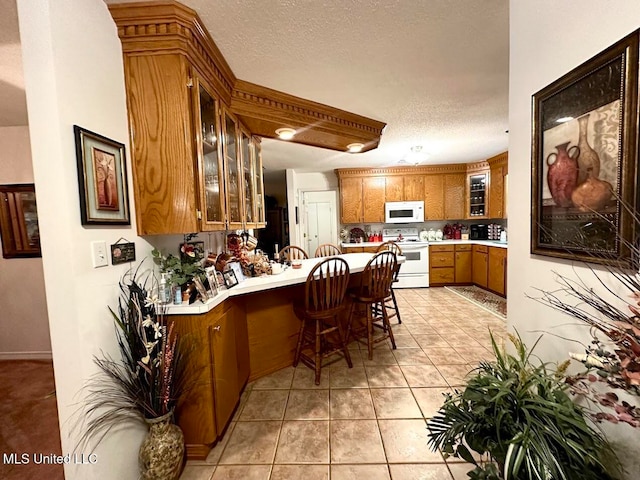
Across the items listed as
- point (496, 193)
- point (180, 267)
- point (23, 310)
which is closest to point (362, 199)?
point (496, 193)

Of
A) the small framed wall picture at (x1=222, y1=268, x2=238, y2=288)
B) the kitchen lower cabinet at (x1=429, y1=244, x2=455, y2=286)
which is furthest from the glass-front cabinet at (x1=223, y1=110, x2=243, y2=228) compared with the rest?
the kitchen lower cabinet at (x1=429, y1=244, x2=455, y2=286)

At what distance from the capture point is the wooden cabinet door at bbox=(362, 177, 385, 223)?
17.1ft

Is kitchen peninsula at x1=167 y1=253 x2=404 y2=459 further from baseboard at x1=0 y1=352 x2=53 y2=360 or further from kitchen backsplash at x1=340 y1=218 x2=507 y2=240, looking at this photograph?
kitchen backsplash at x1=340 y1=218 x2=507 y2=240

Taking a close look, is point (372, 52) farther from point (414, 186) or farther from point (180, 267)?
point (414, 186)

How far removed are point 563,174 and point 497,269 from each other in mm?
3952

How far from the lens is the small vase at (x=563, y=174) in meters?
0.91

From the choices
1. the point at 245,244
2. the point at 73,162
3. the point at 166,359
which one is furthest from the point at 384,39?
the point at 166,359

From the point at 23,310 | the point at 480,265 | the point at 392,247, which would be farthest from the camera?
the point at 480,265

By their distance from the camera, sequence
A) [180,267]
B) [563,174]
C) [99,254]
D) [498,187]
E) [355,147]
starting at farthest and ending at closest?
[498,187], [355,147], [180,267], [99,254], [563,174]

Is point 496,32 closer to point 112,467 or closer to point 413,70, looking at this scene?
point 413,70

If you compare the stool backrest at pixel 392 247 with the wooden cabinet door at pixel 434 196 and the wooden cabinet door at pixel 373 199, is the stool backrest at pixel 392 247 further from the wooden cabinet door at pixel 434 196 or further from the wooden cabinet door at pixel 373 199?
the wooden cabinet door at pixel 434 196

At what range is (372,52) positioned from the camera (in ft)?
5.46

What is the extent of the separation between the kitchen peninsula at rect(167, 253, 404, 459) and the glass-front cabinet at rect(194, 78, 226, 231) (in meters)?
0.51

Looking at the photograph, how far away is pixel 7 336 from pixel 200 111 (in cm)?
321
